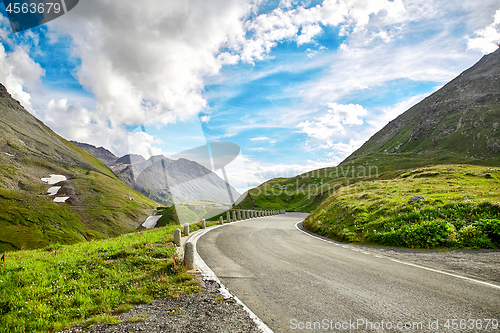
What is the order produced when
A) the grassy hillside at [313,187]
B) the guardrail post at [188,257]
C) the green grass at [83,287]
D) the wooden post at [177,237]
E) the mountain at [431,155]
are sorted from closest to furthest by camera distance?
the green grass at [83,287] → the guardrail post at [188,257] → the wooden post at [177,237] → the grassy hillside at [313,187] → the mountain at [431,155]

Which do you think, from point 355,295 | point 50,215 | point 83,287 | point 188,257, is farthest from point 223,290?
point 50,215

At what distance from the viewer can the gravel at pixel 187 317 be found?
170 inches

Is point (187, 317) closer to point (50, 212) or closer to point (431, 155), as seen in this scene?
point (431, 155)

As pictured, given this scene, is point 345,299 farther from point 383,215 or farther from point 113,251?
point 383,215

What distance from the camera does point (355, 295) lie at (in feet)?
18.4

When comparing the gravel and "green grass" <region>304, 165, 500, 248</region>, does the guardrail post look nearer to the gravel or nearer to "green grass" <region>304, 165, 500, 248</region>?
the gravel

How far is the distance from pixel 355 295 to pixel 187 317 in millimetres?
3707

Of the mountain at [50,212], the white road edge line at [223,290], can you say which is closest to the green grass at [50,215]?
the mountain at [50,212]

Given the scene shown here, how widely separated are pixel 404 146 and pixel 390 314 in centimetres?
22954

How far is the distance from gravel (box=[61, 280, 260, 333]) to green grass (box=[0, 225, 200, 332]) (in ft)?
0.97

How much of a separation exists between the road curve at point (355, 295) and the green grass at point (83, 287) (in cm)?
175

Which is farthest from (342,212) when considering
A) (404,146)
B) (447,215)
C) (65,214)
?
(404,146)

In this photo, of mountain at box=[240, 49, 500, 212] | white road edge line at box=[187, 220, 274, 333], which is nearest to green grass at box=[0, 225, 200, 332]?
white road edge line at box=[187, 220, 274, 333]

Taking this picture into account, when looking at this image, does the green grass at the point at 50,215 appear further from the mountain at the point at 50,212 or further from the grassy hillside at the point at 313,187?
the grassy hillside at the point at 313,187
